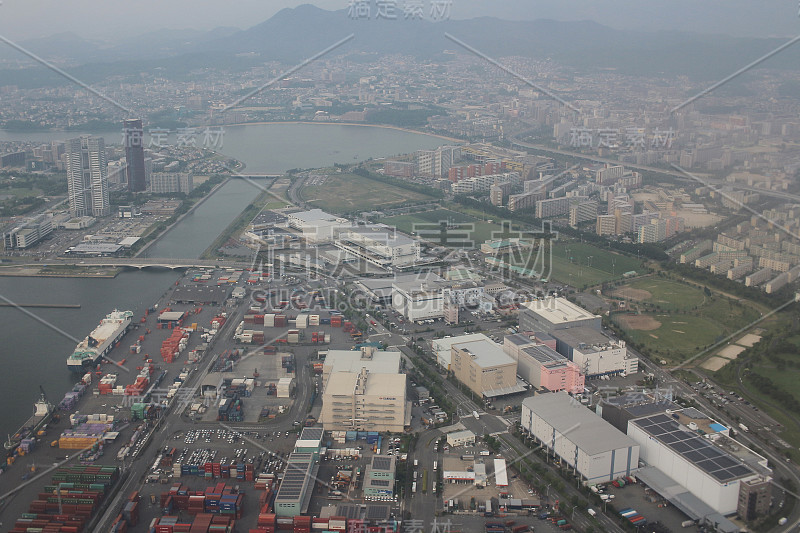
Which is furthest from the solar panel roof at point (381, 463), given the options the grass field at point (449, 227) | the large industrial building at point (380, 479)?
the grass field at point (449, 227)

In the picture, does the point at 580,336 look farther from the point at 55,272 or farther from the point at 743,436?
the point at 55,272

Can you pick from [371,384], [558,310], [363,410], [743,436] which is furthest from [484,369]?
[743,436]

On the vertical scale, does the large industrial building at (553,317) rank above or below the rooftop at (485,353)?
above

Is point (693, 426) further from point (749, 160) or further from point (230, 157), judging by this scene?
point (230, 157)

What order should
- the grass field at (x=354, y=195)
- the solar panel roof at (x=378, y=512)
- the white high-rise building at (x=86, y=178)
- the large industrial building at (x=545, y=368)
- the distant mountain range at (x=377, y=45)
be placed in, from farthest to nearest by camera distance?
the distant mountain range at (x=377, y=45) → the grass field at (x=354, y=195) → the white high-rise building at (x=86, y=178) → the large industrial building at (x=545, y=368) → the solar panel roof at (x=378, y=512)

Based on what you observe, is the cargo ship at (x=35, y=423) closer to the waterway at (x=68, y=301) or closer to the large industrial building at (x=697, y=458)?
the waterway at (x=68, y=301)

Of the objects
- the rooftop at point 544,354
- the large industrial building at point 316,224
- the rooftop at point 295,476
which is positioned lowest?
the rooftop at point 295,476

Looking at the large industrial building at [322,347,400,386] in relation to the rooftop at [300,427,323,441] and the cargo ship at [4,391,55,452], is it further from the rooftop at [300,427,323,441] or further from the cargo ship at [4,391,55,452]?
the cargo ship at [4,391,55,452]
